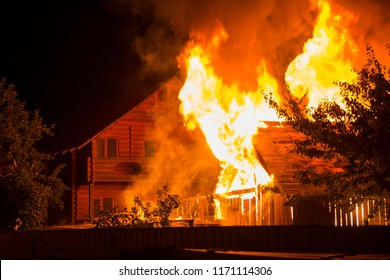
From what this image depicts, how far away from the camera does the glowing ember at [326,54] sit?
19.3m

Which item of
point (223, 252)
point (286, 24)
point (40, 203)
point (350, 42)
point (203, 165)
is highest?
point (286, 24)

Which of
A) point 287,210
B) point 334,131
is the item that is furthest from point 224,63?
point 334,131

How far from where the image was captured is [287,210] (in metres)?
18.5

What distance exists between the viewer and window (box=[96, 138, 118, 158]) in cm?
3259

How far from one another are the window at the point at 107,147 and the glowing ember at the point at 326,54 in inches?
620

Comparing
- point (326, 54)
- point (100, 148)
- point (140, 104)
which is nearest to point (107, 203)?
point (100, 148)

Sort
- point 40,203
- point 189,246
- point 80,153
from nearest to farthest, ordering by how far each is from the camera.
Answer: point 189,246
point 40,203
point 80,153

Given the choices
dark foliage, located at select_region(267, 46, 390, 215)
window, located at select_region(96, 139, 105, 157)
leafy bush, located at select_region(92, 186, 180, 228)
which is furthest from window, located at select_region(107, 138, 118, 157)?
dark foliage, located at select_region(267, 46, 390, 215)

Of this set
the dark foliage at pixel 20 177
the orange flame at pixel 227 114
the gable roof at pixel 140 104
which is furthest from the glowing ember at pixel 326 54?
the gable roof at pixel 140 104

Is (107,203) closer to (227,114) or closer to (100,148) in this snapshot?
(100,148)

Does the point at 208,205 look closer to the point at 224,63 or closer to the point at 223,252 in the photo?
the point at 224,63

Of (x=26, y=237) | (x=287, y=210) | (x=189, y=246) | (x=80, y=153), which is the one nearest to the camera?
(x=189, y=246)

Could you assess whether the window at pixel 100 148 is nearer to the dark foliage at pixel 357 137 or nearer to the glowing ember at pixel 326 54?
the glowing ember at pixel 326 54

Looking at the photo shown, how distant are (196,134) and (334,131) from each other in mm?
21509
